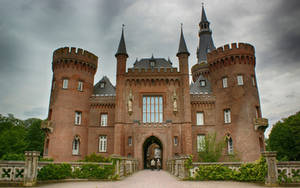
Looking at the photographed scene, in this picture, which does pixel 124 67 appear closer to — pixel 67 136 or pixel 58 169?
pixel 67 136

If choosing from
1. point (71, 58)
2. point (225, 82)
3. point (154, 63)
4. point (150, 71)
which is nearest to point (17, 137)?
point (71, 58)

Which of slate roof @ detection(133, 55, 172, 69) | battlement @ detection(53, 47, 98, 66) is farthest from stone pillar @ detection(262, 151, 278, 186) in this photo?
battlement @ detection(53, 47, 98, 66)

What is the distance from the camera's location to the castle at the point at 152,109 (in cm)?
3017

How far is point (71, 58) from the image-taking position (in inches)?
1294

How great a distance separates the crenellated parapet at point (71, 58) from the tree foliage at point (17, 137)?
50.6 ft

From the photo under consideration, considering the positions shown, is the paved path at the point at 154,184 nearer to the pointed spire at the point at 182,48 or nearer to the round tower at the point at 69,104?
the round tower at the point at 69,104

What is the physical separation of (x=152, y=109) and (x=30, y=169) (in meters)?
21.1

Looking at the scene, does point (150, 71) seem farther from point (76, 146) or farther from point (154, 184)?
point (154, 184)

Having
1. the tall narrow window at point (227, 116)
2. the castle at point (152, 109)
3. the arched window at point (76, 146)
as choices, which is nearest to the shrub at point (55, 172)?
the castle at point (152, 109)

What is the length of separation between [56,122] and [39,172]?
1777 cm

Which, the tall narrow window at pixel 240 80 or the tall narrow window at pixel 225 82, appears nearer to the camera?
the tall narrow window at pixel 240 80

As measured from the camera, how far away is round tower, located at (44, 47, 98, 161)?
30172 millimetres

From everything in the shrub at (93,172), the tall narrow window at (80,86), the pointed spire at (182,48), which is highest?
the pointed spire at (182,48)

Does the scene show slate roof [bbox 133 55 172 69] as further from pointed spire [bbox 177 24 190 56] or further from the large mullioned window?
the large mullioned window
